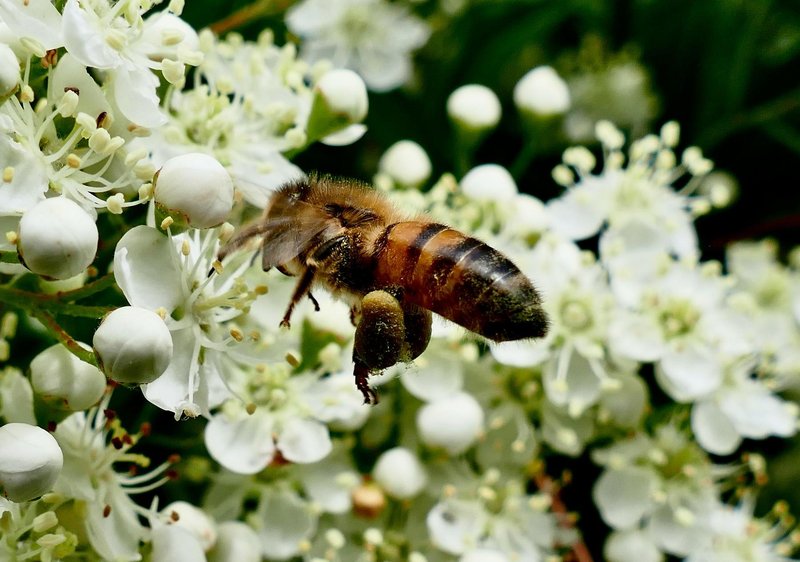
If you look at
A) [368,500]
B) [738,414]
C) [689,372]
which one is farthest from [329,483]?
[738,414]

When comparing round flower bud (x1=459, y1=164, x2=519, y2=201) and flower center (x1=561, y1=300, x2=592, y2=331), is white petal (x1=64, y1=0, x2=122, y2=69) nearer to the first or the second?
round flower bud (x1=459, y1=164, x2=519, y2=201)

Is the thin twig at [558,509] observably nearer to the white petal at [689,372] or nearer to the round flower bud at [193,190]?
the white petal at [689,372]

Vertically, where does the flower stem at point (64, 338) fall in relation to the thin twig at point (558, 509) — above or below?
above

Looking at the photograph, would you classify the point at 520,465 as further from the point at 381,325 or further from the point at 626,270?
the point at 381,325

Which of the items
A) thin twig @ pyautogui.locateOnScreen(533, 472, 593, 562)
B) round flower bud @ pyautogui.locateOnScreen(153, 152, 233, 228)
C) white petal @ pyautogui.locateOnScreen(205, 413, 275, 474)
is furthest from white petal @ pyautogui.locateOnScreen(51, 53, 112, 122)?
thin twig @ pyautogui.locateOnScreen(533, 472, 593, 562)

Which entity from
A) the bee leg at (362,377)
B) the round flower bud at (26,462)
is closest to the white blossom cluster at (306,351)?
the round flower bud at (26,462)

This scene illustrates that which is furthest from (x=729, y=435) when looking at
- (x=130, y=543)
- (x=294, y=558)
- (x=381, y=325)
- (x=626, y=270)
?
(x=130, y=543)
